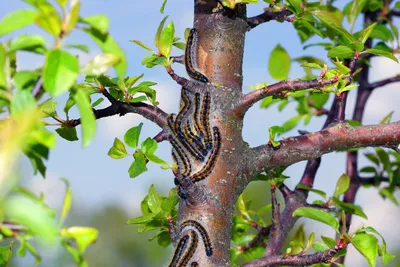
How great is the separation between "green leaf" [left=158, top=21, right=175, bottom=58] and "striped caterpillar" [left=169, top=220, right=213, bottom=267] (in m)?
0.30

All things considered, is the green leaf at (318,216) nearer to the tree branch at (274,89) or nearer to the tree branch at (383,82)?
the tree branch at (274,89)

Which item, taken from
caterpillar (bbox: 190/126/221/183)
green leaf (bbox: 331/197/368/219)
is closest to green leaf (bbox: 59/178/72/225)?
caterpillar (bbox: 190/126/221/183)

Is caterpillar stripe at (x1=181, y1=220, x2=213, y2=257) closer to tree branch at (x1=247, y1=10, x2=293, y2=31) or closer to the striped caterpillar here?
the striped caterpillar

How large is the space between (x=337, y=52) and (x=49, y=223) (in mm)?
726

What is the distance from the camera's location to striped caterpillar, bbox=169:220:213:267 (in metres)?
0.89

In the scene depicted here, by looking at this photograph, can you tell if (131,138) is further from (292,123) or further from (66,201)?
(292,123)

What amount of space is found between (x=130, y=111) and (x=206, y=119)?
5.7 inches

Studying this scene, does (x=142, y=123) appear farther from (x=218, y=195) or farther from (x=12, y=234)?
(x=12, y=234)

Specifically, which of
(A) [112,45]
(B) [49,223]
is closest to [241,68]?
(A) [112,45]

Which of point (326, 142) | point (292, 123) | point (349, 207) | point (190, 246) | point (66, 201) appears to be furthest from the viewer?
point (292, 123)

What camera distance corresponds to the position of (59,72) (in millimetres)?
514

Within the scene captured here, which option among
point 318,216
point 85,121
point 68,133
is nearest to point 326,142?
point 318,216

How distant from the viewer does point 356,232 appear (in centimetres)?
94

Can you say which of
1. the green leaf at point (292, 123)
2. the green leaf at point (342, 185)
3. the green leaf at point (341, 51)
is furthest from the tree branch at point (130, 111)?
the green leaf at point (292, 123)
